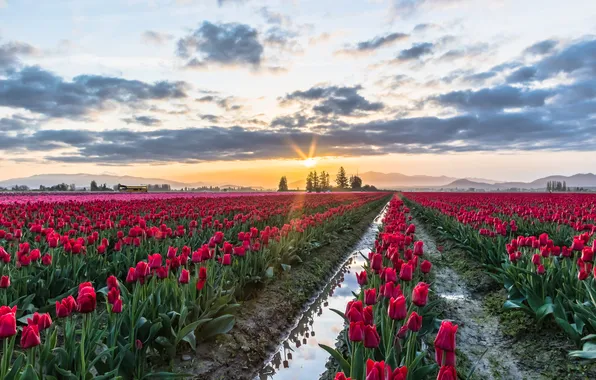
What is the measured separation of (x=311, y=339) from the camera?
5.52 meters

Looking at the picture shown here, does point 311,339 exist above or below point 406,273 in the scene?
below

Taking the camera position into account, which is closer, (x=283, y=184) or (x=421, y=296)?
(x=421, y=296)

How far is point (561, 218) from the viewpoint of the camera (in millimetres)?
9438

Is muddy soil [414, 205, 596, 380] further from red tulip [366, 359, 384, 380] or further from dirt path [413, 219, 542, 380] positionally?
A: red tulip [366, 359, 384, 380]

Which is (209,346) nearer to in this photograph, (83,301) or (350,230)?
(83,301)

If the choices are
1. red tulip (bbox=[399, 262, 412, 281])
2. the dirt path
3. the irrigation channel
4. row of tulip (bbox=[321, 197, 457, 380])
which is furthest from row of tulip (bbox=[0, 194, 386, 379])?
the dirt path

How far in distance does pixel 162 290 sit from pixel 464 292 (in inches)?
216

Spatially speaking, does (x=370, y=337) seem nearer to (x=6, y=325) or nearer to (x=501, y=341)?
(x=6, y=325)

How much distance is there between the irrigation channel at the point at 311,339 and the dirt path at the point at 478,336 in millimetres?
1643

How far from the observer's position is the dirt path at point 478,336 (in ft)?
13.5

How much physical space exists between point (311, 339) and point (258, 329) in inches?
30.8

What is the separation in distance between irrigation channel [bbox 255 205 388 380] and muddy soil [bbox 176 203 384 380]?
114mm

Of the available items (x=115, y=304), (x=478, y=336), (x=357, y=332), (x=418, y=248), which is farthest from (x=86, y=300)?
(x=478, y=336)

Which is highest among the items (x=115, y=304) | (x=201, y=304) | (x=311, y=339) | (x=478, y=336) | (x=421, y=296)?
(x=421, y=296)
